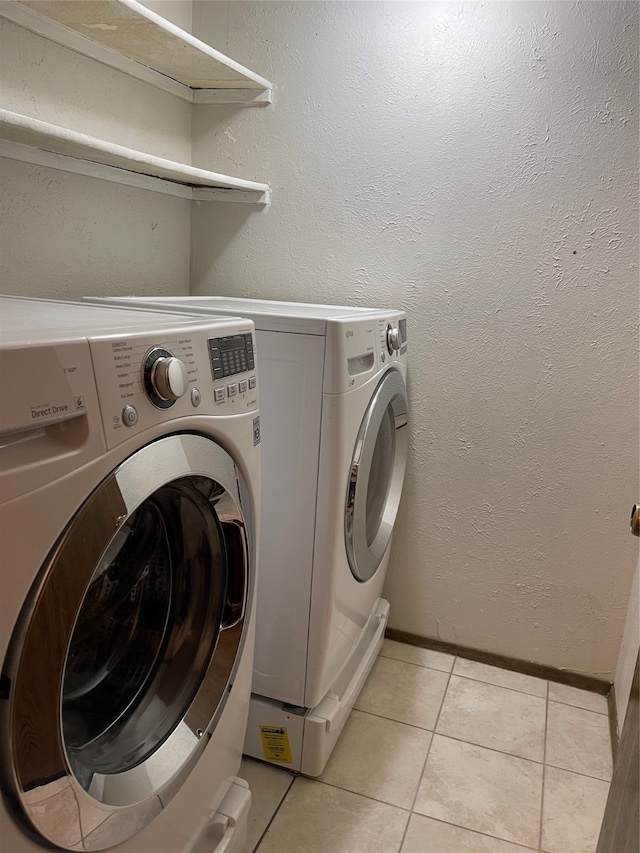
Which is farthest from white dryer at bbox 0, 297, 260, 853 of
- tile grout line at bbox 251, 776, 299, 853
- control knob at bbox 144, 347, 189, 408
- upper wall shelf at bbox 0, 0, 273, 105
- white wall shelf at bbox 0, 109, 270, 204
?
upper wall shelf at bbox 0, 0, 273, 105

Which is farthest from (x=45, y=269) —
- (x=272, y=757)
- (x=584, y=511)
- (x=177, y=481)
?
(x=584, y=511)

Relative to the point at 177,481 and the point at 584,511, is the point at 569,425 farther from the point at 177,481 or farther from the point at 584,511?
the point at 177,481

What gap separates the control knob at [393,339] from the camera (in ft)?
5.31

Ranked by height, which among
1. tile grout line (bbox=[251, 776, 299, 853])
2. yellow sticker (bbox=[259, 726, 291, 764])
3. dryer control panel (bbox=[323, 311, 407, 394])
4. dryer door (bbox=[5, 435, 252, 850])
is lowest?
tile grout line (bbox=[251, 776, 299, 853])

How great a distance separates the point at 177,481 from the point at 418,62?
145cm

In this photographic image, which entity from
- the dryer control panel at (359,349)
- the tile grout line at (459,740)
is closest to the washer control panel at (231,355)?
the dryer control panel at (359,349)

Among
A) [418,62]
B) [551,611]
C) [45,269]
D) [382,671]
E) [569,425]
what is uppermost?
[418,62]

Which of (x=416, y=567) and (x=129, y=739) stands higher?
(x=129, y=739)

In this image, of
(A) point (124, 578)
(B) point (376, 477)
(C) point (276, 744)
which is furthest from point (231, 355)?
(C) point (276, 744)

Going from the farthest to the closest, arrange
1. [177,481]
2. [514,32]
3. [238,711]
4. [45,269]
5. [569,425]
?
[569,425] → [514,32] → [45,269] → [238,711] → [177,481]

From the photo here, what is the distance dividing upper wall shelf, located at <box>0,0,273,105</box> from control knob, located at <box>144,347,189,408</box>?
3.19ft

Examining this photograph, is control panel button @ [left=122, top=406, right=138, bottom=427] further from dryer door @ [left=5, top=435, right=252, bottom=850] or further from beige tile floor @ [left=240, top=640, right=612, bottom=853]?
beige tile floor @ [left=240, top=640, right=612, bottom=853]

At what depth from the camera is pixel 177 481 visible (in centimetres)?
91

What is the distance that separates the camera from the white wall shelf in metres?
1.26
